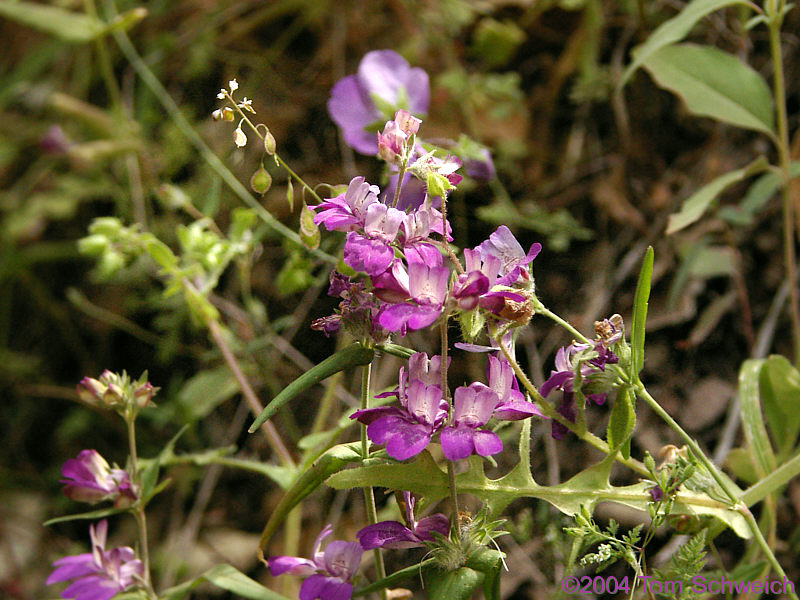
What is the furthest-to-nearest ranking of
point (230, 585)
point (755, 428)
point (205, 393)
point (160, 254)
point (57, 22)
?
point (57, 22)
point (205, 393)
point (160, 254)
point (755, 428)
point (230, 585)

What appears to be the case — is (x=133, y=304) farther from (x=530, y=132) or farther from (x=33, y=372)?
(x=530, y=132)

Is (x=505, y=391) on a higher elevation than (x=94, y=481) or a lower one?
higher

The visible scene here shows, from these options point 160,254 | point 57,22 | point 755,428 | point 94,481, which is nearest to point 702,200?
point 755,428

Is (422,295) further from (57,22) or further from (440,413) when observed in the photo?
(57,22)

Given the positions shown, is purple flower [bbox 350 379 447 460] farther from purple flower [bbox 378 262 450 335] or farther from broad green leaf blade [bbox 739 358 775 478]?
broad green leaf blade [bbox 739 358 775 478]

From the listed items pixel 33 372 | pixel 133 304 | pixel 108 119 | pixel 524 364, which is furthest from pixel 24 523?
pixel 524 364

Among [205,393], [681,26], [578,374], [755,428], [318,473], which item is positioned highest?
[681,26]

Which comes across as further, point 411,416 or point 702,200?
point 702,200

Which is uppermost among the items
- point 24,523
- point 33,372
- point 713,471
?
point 713,471
